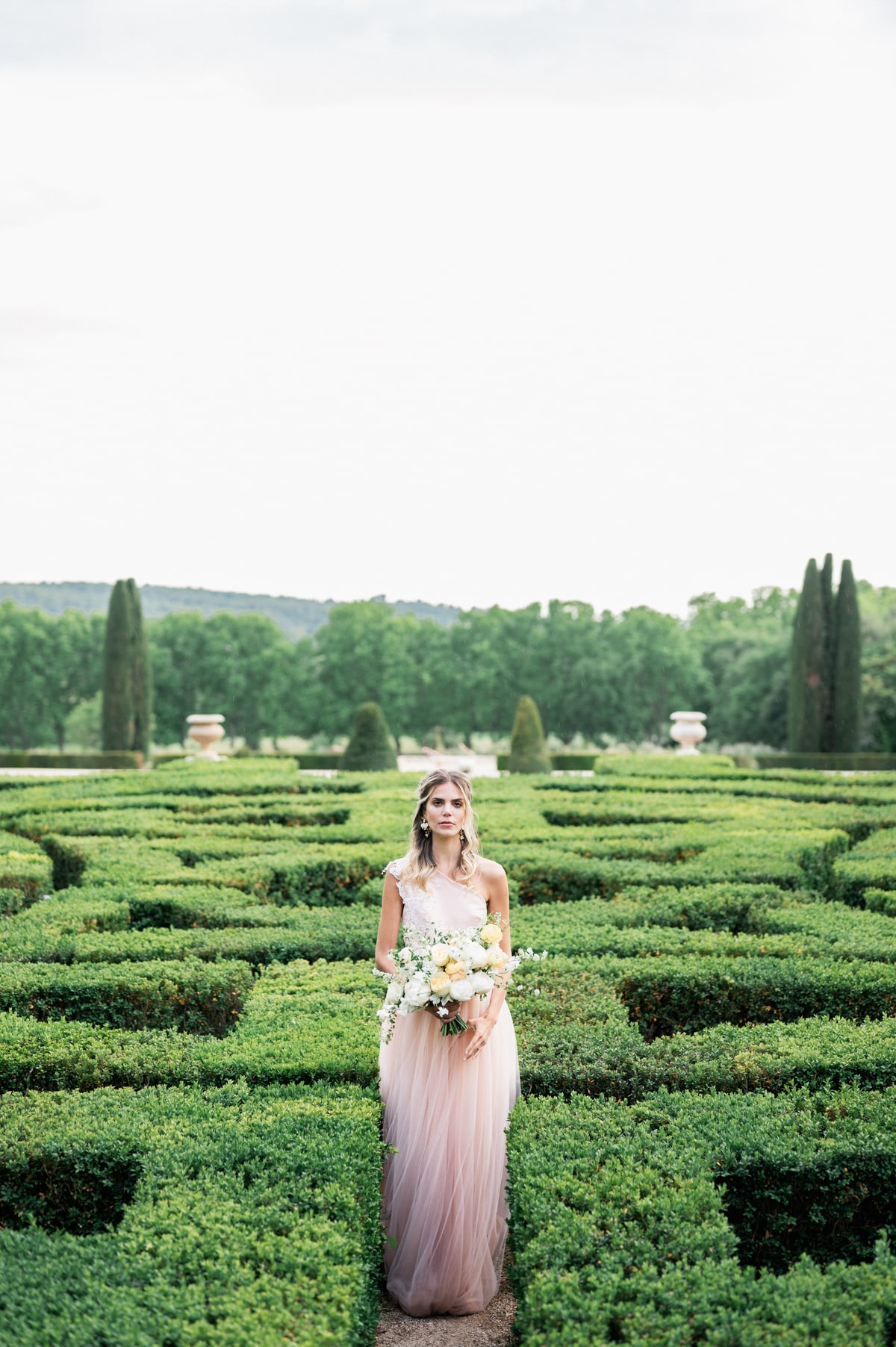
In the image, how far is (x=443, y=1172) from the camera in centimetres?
391

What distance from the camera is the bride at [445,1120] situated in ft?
12.8

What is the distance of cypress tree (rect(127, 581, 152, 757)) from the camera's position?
32.2 m

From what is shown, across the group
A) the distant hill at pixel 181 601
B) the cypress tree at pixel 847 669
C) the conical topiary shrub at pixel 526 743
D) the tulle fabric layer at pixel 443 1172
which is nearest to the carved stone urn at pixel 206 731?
the conical topiary shrub at pixel 526 743

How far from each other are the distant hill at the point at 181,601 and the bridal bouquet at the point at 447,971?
3530 inches

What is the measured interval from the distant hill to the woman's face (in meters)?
89.3

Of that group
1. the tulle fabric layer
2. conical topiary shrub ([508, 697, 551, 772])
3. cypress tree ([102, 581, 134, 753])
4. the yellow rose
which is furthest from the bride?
cypress tree ([102, 581, 134, 753])

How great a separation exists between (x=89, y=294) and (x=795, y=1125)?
16821 mm

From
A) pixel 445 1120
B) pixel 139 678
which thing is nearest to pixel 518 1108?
pixel 445 1120

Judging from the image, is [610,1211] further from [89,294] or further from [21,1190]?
[89,294]

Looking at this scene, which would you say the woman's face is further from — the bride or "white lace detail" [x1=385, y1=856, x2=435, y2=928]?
"white lace detail" [x1=385, y1=856, x2=435, y2=928]

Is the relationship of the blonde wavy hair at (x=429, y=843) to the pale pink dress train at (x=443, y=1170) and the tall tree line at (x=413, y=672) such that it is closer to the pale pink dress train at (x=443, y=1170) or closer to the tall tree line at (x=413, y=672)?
the pale pink dress train at (x=443, y=1170)

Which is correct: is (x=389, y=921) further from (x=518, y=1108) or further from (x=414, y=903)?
(x=518, y=1108)

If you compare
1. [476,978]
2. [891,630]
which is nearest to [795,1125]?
[476,978]

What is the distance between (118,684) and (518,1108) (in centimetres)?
2926
